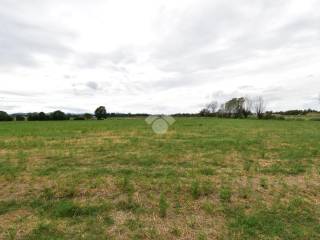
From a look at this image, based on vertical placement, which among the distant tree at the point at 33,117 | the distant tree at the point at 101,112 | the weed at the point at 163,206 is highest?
the distant tree at the point at 101,112

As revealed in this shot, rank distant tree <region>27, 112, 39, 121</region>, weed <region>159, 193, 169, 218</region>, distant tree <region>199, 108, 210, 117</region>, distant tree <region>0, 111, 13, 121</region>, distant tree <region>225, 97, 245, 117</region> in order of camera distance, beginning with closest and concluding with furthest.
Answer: weed <region>159, 193, 169, 218</region>
distant tree <region>0, 111, 13, 121</region>
distant tree <region>27, 112, 39, 121</region>
distant tree <region>225, 97, 245, 117</region>
distant tree <region>199, 108, 210, 117</region>

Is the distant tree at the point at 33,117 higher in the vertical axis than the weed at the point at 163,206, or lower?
higher

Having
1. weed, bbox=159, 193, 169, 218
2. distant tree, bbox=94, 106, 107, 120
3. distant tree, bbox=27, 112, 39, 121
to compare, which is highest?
distant tree, bbox=94, 106, 107, 120

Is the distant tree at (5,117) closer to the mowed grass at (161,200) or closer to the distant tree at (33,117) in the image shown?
the distant tree at (33,117)

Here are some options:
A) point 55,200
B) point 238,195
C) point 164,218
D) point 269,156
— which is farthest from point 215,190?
point 269,156

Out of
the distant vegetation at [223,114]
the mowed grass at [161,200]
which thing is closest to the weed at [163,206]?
the mowed grass at [161,200]

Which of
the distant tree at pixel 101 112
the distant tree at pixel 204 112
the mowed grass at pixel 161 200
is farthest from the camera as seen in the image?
the distant tree at pixel 204 112

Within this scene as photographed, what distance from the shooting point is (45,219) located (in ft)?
13.8

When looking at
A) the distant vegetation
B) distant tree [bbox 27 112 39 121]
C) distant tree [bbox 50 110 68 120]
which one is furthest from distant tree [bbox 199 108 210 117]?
distant tree [bbox 27 112 39 121]

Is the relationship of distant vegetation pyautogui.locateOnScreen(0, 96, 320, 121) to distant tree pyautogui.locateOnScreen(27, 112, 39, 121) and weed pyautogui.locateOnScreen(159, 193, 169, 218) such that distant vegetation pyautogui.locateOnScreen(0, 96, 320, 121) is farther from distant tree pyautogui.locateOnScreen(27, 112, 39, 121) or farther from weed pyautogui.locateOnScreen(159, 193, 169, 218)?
weed pyautogui.locateOnScreen(159, 193, 169, 218)

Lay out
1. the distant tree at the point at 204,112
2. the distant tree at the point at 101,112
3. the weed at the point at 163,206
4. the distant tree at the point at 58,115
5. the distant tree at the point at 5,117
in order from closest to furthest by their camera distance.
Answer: the weed at the point at 163,206 → the distant tree at the point at 5,117 → the distant tree at the point at 58,115 → the distant tree at the point at 101,112 → the distant tree at the point at 204,112

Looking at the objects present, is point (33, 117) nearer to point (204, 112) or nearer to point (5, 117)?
point (5, 117)

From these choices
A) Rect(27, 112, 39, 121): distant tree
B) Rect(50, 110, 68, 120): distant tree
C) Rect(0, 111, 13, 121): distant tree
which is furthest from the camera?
Rect(50, 110, 68, 120): distant tree

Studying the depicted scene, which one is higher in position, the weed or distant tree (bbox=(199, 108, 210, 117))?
distant tree (bbox=(199, 108, 210, 117))
